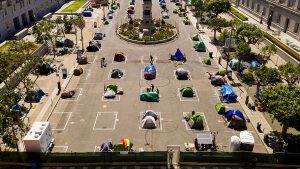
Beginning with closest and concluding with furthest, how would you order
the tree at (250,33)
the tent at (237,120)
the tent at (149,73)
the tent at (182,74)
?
the tent at (237,120) < the tent at (149,73) < the tent at (182,74) < the tree at (250,33)

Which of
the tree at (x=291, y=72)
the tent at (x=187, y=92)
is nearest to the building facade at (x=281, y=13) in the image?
the tree at (x=291, y=72)

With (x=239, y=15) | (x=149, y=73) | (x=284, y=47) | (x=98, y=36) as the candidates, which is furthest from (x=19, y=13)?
(x=284, y=47)

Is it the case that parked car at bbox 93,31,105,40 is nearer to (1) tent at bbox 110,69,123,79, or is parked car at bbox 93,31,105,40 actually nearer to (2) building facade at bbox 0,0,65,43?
(2) building facade at bbox 0,0,65,43

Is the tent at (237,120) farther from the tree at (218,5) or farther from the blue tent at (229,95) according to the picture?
the tree at (218,5)

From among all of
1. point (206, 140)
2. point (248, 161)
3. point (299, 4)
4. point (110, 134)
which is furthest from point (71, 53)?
point (299, 4)

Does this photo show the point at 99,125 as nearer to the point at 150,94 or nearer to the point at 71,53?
the point at 150,94

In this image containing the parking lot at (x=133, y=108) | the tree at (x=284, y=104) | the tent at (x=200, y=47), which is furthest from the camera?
the tent at (x=200, y=47)

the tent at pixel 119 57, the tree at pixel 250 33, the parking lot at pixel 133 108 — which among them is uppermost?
the tree at pixel 250 33
